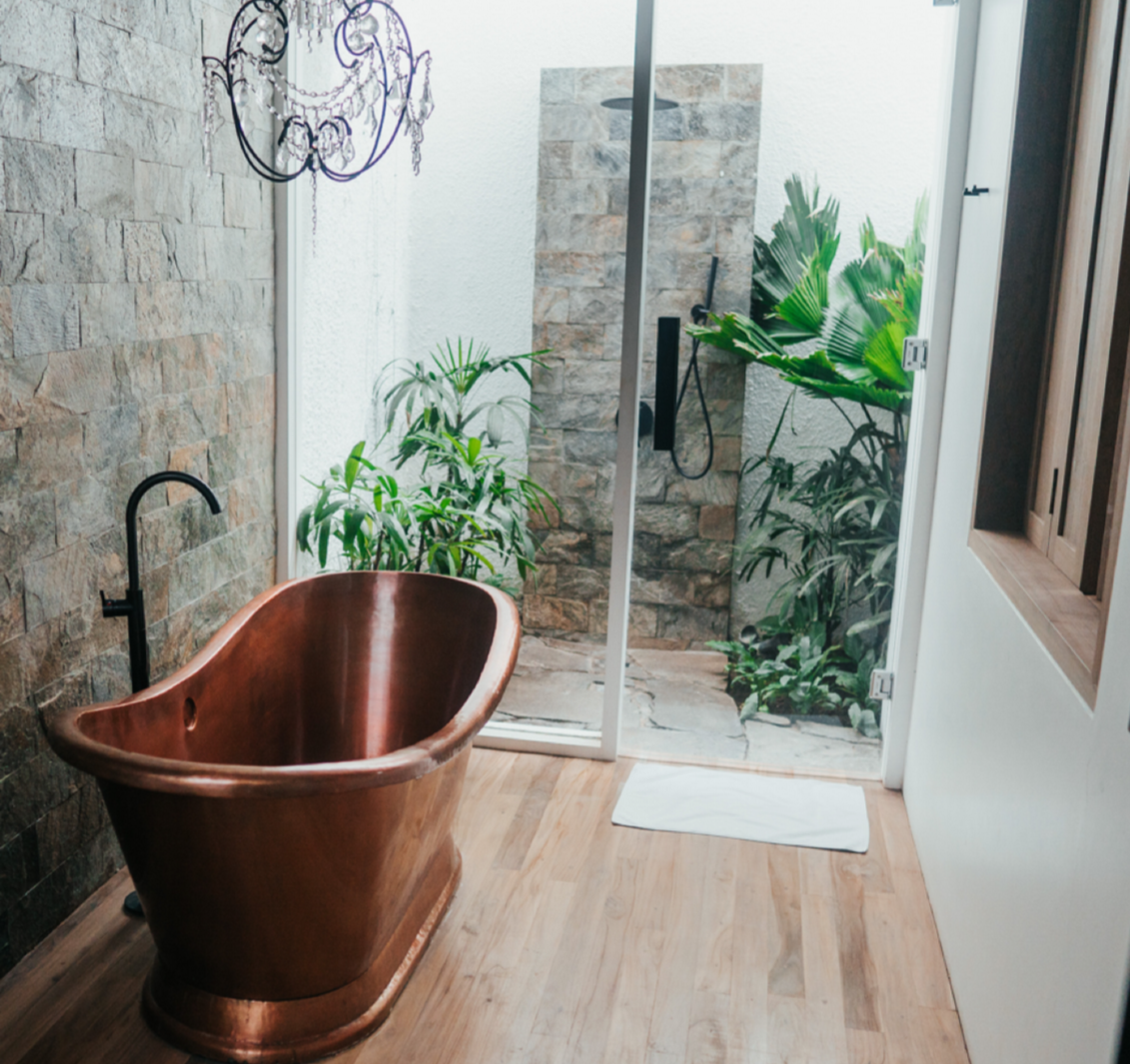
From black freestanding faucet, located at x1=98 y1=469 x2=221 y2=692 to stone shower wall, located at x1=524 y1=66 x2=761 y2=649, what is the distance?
1.27m

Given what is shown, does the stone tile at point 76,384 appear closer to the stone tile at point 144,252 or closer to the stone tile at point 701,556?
the stone tile at point 144,252

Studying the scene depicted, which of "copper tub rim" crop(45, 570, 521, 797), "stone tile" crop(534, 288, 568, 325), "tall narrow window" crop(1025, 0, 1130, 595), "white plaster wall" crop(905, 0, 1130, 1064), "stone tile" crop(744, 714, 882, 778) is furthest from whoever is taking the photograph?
"stone tile" crop(744, 714, 882, 778)

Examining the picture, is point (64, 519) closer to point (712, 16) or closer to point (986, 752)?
point (986, 752)

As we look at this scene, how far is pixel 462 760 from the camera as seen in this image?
2459mm

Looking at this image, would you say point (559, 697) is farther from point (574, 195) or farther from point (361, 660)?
point (574, 195)

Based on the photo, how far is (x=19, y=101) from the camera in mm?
2145

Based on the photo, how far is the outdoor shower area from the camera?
312cm

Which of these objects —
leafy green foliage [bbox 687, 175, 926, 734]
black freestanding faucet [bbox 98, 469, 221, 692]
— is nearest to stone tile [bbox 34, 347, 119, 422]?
black freestanding faucet [bbox 98, 469, 221, 692]

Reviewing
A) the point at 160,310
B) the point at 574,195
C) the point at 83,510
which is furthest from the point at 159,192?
the point at 574,195

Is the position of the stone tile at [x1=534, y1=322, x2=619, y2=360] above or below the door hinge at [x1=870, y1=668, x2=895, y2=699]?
above

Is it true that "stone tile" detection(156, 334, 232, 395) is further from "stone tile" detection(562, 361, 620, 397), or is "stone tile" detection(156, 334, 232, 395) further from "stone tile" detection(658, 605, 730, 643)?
"stone tile" detection(658, 605, 730, 643)

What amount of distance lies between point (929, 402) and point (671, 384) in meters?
0.72

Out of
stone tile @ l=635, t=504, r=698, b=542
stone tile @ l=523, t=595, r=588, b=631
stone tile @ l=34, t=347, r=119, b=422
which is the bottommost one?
stone tile @ l=523, t=595, r=588, b=631

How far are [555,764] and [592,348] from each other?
126cm
